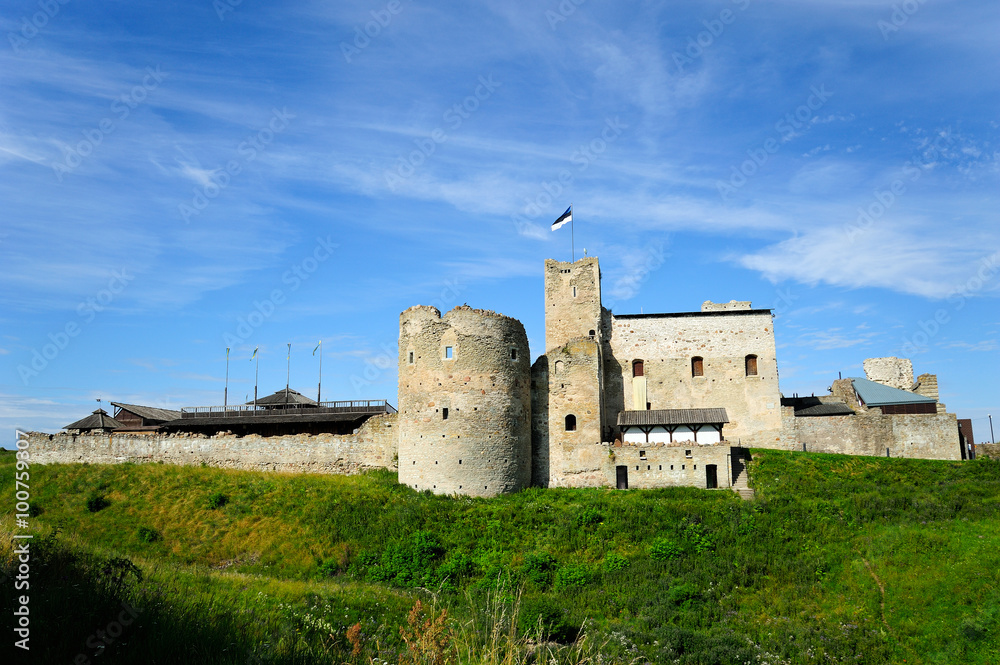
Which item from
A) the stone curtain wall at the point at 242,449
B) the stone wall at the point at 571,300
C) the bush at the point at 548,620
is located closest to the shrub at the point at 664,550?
the bush at the point at 548,620

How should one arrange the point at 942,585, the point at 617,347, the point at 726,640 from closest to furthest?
the point at 726,640 < the point at 942,585 < the point at 617,347

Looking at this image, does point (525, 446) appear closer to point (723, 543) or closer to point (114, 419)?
point (723, 543)

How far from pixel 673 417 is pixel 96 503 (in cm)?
3043

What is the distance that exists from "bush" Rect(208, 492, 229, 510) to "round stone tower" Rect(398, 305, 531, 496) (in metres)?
8.91

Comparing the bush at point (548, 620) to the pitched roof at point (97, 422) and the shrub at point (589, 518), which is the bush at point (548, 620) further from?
the pitched roof at point (97, 422)

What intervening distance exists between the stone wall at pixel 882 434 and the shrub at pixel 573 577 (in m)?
19.0

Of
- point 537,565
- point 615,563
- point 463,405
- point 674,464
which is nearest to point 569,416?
point 674,464

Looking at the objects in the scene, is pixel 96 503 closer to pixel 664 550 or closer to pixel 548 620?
pixel 548 620

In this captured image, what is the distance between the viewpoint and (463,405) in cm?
3206

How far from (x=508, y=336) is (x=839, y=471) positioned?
1783cm

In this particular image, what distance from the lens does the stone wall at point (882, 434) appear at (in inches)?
1344

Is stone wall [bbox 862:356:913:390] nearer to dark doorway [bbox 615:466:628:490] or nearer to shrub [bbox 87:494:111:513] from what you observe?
dark doorway [bbox 615:466:628:490]

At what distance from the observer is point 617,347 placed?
40.2 metres

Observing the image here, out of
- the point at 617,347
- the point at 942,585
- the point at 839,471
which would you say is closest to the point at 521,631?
the point at 942,585
